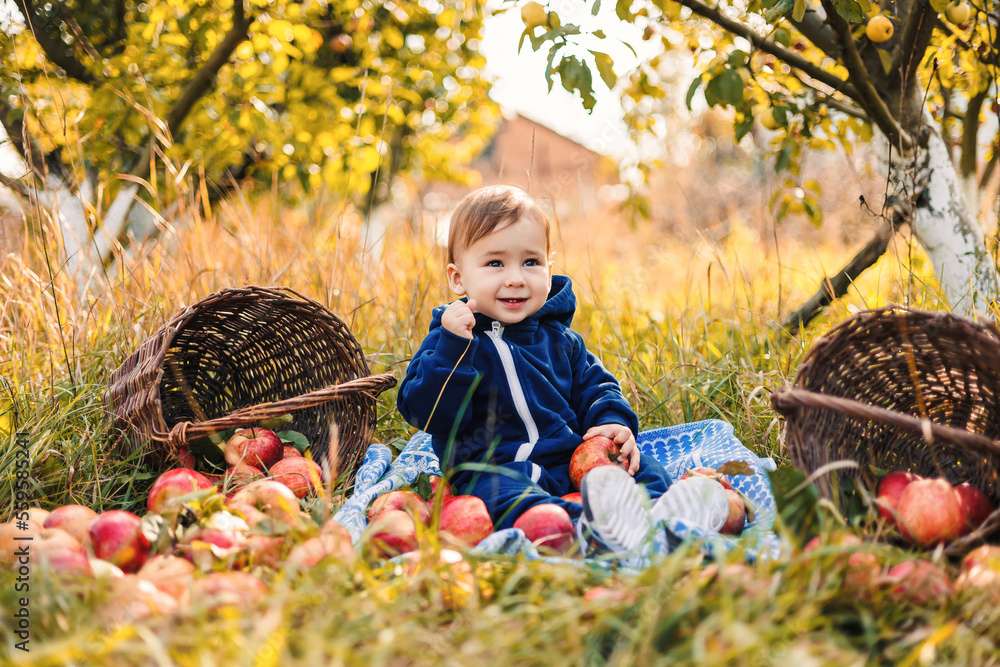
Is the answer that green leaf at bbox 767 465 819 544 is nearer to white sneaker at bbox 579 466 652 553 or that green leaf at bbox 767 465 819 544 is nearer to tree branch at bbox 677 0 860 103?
white sneaker at bbox 579 466 652 553

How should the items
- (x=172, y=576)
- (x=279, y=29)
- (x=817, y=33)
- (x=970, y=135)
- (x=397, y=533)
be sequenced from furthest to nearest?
(x=279, y=29), (x=970, y=135), (x=817, y=33), (x=397, y=533), (x=172, y=576)

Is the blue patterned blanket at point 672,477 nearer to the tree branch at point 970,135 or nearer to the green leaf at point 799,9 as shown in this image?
the green leaf at point 799,9

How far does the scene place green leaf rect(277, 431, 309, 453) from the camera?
236 centimetres

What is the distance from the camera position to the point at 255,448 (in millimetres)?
2170

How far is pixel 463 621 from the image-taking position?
4.16ft

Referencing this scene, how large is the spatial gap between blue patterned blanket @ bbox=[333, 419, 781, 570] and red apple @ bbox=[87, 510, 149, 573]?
18.7 inches

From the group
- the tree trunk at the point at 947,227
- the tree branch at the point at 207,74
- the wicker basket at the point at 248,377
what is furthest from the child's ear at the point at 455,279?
the tree branch at the point at 207,74

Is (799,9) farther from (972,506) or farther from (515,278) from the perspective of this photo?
(972,506)

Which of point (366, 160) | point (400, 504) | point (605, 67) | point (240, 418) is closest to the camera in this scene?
point (400, 504)

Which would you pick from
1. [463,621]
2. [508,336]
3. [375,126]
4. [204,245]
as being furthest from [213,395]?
[375,126]

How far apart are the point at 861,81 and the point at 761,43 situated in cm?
39

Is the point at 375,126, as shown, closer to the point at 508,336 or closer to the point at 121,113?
the point at 121,113

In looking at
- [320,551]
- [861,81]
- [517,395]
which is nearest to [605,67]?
[517,395]

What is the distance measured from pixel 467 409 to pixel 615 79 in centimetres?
105
